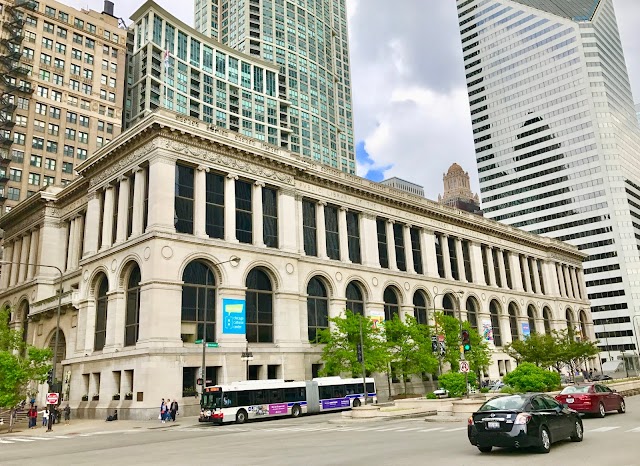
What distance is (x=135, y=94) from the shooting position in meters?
111

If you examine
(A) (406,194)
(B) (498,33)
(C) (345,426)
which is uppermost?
(B) (498,33)

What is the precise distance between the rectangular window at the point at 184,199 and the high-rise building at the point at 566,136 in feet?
377

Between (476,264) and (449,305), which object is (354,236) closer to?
(449,305)

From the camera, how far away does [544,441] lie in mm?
14758

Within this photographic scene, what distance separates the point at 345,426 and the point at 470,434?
1493 cm

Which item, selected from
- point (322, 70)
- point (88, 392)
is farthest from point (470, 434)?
point (322, 70)

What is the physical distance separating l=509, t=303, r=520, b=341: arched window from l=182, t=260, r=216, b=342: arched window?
52.0 meters

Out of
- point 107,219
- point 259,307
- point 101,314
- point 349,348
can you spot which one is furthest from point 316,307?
point 107,219

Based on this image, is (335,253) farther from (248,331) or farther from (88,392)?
(88,392)

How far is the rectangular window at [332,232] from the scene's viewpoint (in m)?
58.1

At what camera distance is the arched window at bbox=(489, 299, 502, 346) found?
7769 cm

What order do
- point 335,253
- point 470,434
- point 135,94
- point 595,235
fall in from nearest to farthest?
point 470,434, point 335,253, point 135,94, point 595,235

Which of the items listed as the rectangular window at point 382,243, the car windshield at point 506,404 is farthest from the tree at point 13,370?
the rectangular window at point 382,243

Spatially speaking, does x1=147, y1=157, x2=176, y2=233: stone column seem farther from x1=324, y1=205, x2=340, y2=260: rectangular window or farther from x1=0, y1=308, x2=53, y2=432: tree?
x1=324, y1=205, x2=340, y2=260: rectangular window
